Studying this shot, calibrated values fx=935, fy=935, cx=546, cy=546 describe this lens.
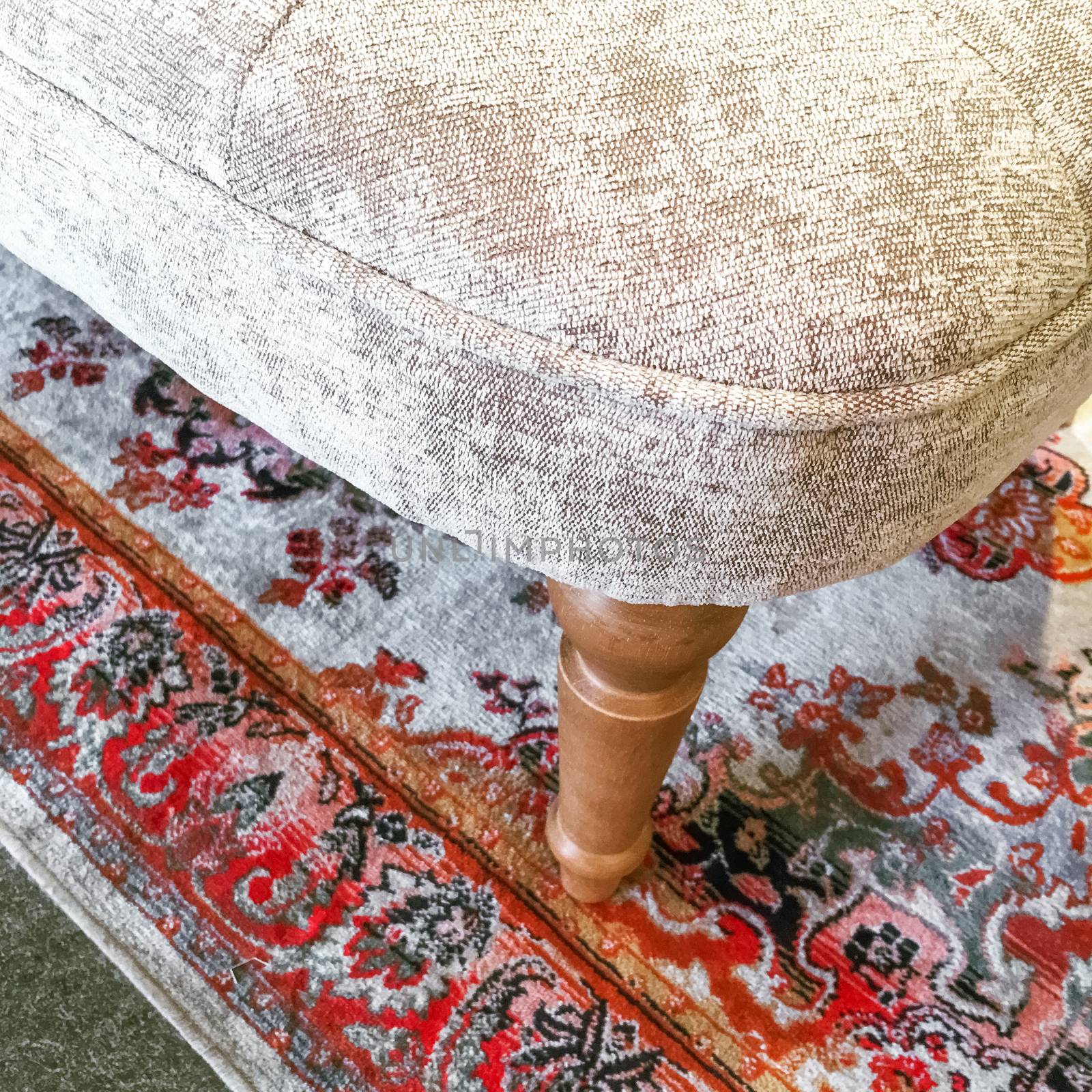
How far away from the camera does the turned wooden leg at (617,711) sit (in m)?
0.34

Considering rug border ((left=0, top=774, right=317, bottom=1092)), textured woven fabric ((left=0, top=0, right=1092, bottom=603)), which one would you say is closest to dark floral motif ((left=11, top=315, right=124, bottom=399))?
rug border ((left=0, top=774, right=317, bottom=1092))

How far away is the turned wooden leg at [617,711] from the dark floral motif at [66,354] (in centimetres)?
56

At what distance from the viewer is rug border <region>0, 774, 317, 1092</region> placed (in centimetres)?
48

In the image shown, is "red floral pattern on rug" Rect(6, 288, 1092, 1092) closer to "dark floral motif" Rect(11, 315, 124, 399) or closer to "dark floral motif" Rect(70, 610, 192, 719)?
"dark floral motif" Rect(70, 610, 192, 719)

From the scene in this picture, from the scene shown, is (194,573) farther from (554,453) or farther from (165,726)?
(554,453)

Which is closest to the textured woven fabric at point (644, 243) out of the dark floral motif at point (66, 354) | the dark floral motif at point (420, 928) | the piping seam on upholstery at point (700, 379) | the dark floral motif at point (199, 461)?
the piping seam on upholstery at point (700, 379)

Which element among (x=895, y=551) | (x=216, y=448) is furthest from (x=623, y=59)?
(x=216, y=448)

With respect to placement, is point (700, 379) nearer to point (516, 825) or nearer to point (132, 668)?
point (516, 825)

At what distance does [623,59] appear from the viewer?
11.0 inches

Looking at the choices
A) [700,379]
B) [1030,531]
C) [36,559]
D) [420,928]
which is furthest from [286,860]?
[1030,531]

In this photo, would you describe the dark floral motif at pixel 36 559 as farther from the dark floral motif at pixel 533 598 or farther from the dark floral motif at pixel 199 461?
the dark floral motif at pixel 533 598

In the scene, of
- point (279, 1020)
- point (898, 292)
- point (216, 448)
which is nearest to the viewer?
point (898, 292)

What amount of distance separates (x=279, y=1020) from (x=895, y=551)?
1.30 ft

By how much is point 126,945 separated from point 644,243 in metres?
0.47
